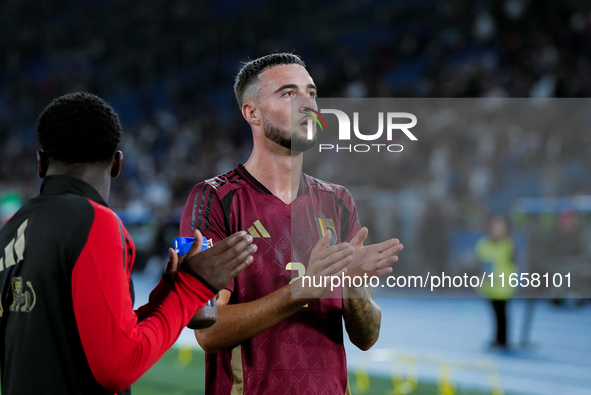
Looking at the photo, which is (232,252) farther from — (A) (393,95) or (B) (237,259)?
(A) (393,95)

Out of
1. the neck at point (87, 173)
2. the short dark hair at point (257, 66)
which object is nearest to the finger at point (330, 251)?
the neck at point (87, 173)

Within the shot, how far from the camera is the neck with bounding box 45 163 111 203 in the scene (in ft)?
5.57

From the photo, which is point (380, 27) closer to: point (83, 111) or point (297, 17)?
point (297, 17)

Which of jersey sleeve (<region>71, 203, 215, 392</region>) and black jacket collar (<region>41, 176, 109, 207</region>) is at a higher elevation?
black jacket collar (<region>41, 176, 109, 207</region>)

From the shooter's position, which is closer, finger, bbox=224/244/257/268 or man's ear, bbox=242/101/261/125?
finger, bbox=224/244/257/268

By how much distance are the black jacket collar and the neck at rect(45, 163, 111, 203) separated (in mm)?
19

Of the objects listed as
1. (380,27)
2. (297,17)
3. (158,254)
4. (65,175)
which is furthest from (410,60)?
(65,175)

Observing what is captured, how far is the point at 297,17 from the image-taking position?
20.4 metres

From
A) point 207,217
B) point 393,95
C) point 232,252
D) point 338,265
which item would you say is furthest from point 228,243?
point 393,95

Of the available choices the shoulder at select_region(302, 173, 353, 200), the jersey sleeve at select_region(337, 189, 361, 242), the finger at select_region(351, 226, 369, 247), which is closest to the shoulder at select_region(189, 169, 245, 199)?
the shoulder at select_region(302, 173, 353, 200)

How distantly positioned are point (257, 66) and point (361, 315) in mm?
1170

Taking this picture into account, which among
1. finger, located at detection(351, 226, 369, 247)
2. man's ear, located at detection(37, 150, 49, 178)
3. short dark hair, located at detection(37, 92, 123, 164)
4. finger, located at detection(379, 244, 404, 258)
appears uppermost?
short dark hair, located at detection(37, 92, 123, 164)

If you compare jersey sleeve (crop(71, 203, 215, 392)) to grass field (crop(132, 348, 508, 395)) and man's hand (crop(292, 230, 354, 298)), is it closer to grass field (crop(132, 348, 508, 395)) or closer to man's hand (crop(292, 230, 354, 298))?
man's hand (crop(292, 230, 354, 298))

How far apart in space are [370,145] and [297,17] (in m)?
18.9
